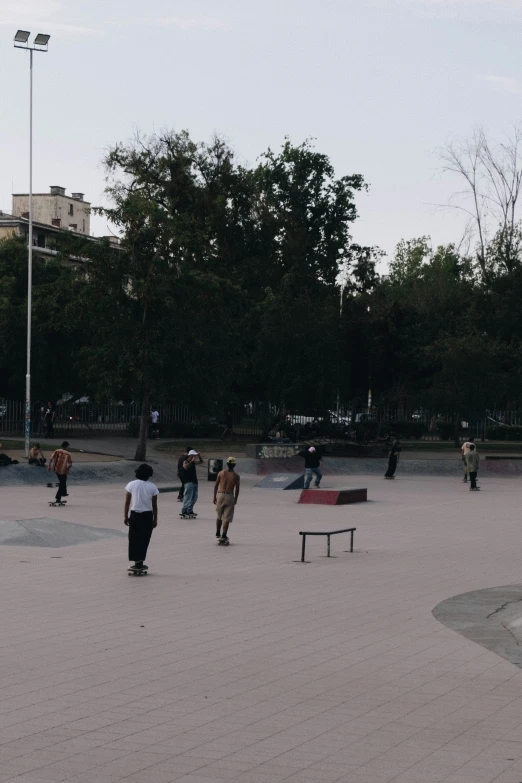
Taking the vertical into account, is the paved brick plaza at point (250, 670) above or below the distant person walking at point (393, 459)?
below

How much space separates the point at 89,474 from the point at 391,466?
10.7m

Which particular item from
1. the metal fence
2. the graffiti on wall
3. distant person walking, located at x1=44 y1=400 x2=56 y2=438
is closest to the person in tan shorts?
the graffiti on wall

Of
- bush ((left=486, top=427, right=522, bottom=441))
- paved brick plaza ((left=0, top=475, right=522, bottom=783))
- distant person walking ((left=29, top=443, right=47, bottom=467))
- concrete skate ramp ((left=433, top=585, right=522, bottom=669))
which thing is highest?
bush ((left=486, top=427, right=522, bottom=441))

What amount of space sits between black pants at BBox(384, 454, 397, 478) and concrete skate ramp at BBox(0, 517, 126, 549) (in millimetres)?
19575

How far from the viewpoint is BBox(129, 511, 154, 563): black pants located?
15.5 m

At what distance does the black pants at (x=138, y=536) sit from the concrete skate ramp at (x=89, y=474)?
58.2ft

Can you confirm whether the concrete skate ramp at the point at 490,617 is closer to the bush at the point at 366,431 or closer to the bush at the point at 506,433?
the bush at the point at 366,431

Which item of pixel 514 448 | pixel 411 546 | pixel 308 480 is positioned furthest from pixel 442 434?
pixel 411 546

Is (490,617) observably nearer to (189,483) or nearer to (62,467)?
(189,483)

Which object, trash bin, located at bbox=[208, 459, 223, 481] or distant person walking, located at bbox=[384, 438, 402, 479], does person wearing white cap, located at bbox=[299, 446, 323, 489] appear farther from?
distant person walking, located at bbox=[384, 438, 402, 479]

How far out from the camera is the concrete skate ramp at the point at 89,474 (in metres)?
33.5

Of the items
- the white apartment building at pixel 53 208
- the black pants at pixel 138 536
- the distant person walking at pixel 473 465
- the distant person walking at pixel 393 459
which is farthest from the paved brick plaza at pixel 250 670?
the white apartment building at pixel 53 208

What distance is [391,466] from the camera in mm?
39500

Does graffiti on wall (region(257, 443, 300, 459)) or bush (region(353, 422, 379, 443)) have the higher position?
bush (region(353, 422, 379, 443))
